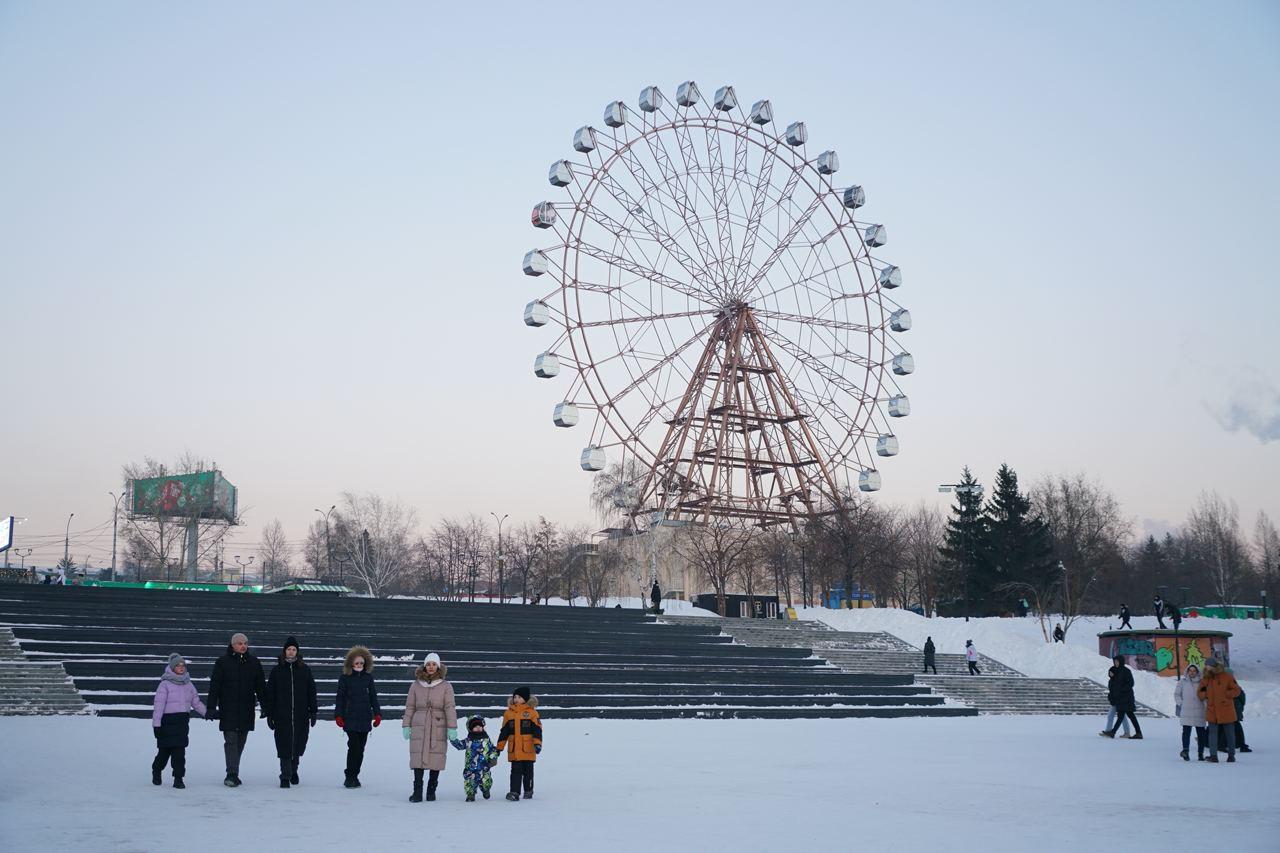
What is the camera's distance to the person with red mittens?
11.2 metres

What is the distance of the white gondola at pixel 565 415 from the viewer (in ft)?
133

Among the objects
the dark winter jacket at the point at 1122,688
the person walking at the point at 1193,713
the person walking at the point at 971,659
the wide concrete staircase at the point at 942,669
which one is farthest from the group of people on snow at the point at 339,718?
the person walking at the point at 971,659

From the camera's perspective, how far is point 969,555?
6575cm

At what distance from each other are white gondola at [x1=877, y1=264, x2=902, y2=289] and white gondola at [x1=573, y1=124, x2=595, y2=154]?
43.6ft

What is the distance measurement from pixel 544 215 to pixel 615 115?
503 centimetres

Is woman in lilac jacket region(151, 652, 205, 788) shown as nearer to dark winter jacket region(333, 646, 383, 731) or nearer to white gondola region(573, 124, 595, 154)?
dark winter jacket region(333, 646, 383, 731)

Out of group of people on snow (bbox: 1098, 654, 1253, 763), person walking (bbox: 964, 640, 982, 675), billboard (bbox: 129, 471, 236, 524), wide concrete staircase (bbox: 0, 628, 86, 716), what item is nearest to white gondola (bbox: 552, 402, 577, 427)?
person walking (bbox: 964, 640, 982, 675)

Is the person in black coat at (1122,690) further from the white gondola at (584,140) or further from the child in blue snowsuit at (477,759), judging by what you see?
the white gondola at (584,140)

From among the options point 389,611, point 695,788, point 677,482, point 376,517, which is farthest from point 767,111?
point 376,517

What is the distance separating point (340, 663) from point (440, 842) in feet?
51.2

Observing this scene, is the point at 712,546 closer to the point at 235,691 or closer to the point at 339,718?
the point at 339,718

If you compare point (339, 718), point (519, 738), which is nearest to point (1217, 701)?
point (519, 738)

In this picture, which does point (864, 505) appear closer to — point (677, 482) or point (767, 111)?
point (677, 482)

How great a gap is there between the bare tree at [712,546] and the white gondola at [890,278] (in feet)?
41.5
